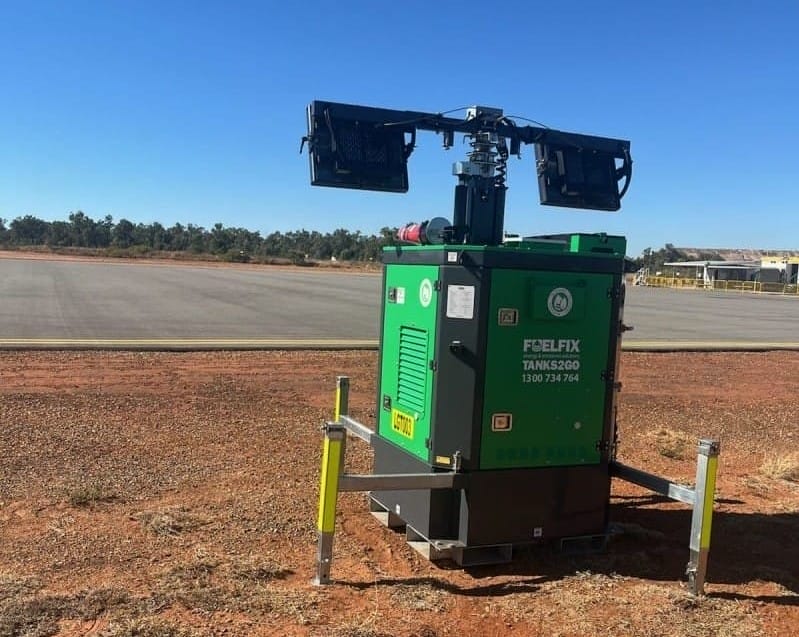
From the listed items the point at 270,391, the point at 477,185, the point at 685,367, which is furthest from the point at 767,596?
the point at 685,367

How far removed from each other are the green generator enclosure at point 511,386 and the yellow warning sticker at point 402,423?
0.02 metres

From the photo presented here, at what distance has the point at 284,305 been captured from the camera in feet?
80.4

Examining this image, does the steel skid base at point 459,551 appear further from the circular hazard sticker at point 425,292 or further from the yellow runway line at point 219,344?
the yellow runway line at point 219,344

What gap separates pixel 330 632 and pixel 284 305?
21235mm

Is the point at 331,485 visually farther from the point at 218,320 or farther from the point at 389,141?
the point at 218,320

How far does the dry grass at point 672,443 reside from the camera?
809 centimetres

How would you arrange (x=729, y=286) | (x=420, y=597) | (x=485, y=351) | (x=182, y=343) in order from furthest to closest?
(x=729, y=286)
(x=182, y=343)
(x=485, y=351)
(x=420, y=597)

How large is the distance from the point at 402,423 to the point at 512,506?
953mm

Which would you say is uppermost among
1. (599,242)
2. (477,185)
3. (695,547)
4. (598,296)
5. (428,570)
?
(477,185)

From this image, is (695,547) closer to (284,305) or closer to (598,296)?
(598,296)

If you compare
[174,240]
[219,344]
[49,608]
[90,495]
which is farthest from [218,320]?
[174,240]

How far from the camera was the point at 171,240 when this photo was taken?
12344cm

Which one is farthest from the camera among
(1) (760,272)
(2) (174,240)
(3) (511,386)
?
(2) (174,240)

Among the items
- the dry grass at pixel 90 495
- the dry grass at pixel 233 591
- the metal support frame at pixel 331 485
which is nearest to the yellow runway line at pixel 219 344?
the dry grass at pixel 90 495
